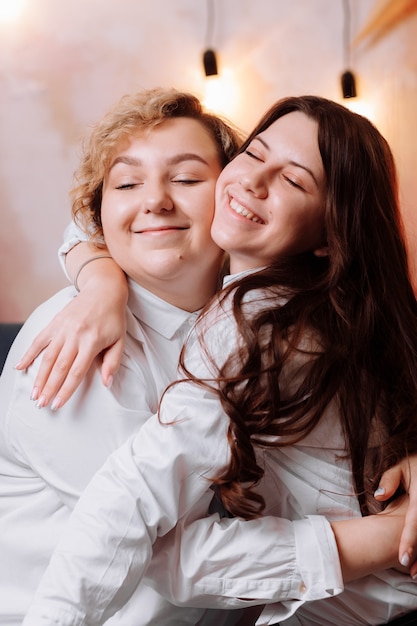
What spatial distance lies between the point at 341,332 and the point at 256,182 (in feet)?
1.04

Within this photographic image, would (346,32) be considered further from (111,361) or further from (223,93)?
(111,361)

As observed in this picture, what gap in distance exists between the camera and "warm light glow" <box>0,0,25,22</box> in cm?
340

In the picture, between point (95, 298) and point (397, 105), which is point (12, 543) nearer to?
point (95, 298)

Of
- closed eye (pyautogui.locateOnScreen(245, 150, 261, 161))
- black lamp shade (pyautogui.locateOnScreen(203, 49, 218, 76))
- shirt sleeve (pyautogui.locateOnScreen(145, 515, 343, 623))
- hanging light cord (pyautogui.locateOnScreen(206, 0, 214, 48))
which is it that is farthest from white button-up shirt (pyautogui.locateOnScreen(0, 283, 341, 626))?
hanging light cord (pyautogui.locateOnScreen(206, 0, 214, 48))

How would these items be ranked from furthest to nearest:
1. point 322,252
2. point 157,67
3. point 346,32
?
point 157,67 → point 346,32 → point 322,252

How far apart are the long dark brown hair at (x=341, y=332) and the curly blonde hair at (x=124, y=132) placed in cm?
20

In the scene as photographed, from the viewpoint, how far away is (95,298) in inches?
59.0

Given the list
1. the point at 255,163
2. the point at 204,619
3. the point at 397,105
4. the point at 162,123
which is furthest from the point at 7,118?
the point at 204,619

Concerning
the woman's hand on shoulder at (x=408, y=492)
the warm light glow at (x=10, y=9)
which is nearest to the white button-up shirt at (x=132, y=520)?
the woman's hand on shoulder at (x=408, y=492)

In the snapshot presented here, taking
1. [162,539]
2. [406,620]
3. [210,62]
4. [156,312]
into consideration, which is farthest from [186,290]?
[210,62]

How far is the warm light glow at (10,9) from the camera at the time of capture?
11.2 feet

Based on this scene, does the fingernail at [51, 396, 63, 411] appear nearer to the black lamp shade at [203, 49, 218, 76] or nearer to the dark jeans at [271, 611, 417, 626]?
the dark jeans at [271, 611, 417, 626]

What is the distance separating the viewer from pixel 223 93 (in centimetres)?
343

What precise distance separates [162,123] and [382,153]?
453 mm
